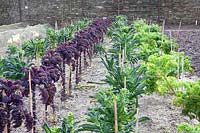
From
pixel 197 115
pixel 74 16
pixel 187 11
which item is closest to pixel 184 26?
pixel 187 11

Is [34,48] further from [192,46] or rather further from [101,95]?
[101,95]

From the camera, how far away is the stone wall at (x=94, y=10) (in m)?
18.2

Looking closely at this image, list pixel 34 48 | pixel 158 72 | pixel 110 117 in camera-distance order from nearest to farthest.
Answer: pixel 110 117
pixel 158 72
pixel 34 48

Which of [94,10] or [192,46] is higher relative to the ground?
[94,10]

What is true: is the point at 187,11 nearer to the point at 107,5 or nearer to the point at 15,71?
the point at 107,5

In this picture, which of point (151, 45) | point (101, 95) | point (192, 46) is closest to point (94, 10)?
point (192, 46)

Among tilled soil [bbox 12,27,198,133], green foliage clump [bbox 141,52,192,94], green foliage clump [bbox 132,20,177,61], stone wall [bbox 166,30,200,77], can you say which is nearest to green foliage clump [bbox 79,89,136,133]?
tilled soil [bbox 12,27,198,133]

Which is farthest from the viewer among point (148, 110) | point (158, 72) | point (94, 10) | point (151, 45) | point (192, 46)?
point (94, 10)

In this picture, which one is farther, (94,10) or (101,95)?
(94,10)

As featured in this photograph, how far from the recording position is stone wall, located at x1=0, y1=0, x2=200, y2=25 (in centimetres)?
1822

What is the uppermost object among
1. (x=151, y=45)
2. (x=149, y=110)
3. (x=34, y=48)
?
(x=151, y=45)

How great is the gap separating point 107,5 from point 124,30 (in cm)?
872

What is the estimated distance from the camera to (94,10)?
61.8 feet

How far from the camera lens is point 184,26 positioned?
17.8 metres
